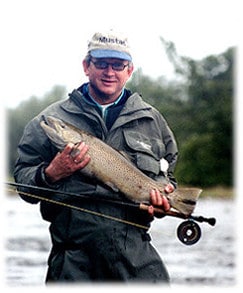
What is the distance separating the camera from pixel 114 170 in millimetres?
2568

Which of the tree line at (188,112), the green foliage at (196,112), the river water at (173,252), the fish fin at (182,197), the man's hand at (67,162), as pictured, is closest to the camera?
the man's hand at (67,162)

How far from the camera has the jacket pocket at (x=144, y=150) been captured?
2568mm

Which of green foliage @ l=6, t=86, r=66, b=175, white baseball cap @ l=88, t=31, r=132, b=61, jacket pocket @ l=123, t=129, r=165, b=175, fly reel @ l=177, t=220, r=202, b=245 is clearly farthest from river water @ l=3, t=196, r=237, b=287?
white baseball cap @ l=88, t=31, r=132, b=61

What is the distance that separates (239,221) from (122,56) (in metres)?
1.02

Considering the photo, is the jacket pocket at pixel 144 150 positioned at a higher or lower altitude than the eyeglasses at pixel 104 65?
lower

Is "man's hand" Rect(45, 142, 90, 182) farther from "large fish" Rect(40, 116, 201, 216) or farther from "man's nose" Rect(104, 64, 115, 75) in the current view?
"man's nose" Rect(104, 64, 115, 75)

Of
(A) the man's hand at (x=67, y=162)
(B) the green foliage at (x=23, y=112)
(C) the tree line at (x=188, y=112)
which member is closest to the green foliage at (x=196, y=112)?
(C) the tree line at (x=188, y=112)

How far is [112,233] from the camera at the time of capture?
8.27ft

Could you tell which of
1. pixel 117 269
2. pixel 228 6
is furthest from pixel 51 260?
pixel 228 6

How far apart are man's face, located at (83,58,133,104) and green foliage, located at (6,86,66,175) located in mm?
628

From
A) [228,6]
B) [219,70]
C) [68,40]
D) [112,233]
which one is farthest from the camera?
[219,70]

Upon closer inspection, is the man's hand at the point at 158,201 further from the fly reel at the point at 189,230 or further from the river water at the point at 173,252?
the river water at the point at 173,252

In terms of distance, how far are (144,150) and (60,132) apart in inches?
10.5

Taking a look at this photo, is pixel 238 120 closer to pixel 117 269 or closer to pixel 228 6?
pixel 228 6
